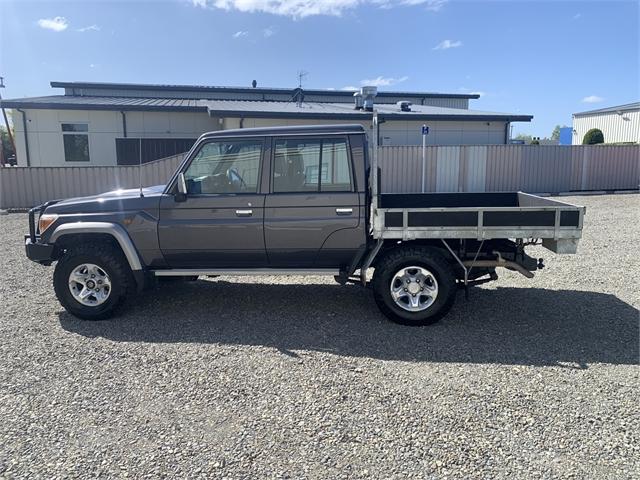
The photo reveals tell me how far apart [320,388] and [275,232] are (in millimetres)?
1857

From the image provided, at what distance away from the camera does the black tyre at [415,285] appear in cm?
474

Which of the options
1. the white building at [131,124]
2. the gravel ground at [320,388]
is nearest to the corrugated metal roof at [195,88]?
the white building at [131,124]

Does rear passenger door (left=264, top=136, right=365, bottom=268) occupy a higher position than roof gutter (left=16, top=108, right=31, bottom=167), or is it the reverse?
roof gutter (left=16, top=108, right=31, bottom=167)

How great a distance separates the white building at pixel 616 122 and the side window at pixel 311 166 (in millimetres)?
35002

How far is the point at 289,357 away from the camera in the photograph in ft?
13.6

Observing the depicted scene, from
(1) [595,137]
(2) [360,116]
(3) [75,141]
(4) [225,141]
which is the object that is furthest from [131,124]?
(1) [595,137]

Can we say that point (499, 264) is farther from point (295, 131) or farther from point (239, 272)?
point (239, 272)

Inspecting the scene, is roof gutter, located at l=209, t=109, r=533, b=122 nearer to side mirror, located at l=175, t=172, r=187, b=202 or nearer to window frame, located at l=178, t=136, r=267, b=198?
window frame, located at l=178, t=136, r=267, b=198

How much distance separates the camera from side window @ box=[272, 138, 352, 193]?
4.88 metres

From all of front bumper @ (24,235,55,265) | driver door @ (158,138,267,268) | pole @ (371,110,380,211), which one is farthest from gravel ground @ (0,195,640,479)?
pole @ (371,110,380,211)

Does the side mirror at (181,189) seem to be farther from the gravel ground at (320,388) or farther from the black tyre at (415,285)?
the black tyre at (415,285)

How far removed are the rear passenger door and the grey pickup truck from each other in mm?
10

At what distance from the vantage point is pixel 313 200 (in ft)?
15.9

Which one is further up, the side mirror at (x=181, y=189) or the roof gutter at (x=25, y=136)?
the roof gutter at (x=25, y=136)
